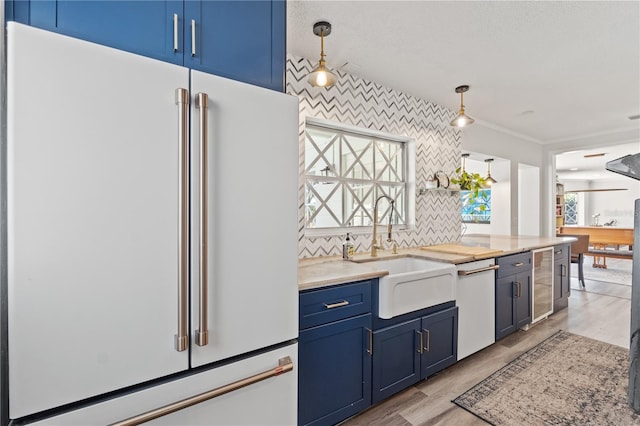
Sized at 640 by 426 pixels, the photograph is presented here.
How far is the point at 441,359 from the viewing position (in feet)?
7.32

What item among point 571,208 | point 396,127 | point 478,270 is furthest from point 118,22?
point 571,208

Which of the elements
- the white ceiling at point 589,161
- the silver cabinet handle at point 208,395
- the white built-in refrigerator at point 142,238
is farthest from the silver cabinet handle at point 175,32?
the white ceiling at point 589,161

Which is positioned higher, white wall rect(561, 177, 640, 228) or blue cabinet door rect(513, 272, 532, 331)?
white wall rect(561, 177, 640, 228)

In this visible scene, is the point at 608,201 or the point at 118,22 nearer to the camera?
the point at 118,22

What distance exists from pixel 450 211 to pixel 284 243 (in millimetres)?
2783

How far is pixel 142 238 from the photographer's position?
3.23ft

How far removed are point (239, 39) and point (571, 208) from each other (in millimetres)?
Answer: 14382

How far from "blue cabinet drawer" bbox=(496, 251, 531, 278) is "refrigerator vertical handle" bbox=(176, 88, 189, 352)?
105 inches

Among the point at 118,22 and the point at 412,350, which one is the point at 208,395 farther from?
the point at 412,350

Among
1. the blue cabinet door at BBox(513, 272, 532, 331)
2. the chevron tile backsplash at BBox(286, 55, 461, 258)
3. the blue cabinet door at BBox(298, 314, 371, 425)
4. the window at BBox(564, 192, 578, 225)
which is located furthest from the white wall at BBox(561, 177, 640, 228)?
the blue cabinet door at BBox(298, 314, 371, 425)

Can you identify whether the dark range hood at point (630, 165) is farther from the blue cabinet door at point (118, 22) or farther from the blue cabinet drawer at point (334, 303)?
the blue cabinet door at point (118, 22)

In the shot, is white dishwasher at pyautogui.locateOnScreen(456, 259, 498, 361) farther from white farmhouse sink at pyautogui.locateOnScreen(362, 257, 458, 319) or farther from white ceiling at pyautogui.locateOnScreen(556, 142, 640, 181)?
white ceiling at pyautogui.locateOnScreen(556, 142, 640, 181)

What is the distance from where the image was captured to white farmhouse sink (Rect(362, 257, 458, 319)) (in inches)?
72.5

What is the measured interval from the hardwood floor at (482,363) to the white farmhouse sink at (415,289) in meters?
0.60
